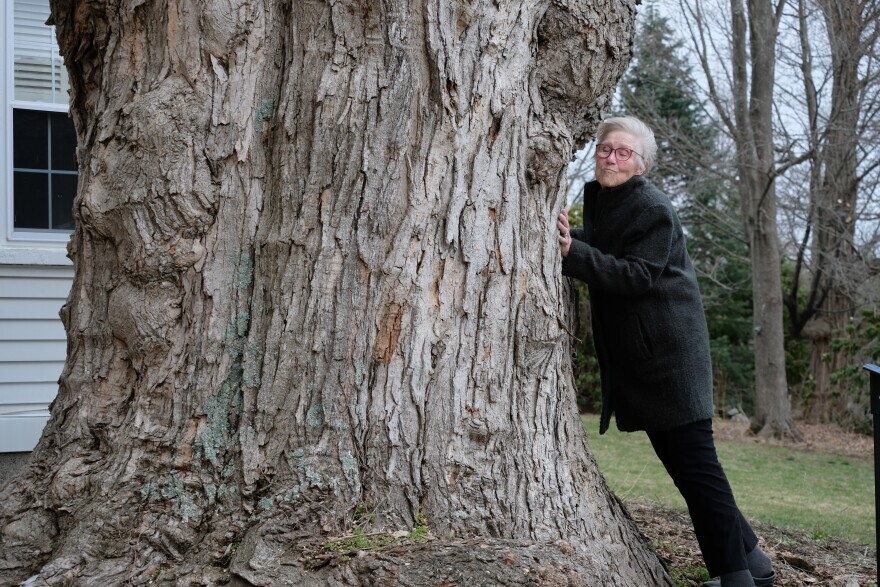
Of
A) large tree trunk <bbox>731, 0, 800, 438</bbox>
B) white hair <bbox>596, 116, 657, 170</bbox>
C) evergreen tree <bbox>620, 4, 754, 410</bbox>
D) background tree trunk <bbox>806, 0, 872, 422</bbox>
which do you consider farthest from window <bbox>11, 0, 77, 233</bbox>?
background tree trunk <bbox>806, 0, 872, 422</bbox>

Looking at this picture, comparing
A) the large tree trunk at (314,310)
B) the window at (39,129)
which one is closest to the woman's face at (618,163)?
the large tree trunk at (314,310)

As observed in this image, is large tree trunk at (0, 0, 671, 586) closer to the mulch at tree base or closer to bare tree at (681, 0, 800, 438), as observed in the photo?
the mulch at tree base

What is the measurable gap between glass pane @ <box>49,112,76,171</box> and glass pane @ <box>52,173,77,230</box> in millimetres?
79

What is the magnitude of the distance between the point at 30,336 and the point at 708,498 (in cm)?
496

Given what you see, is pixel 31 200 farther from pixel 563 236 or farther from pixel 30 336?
pixel 563 236

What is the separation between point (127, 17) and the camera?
3.38 metres

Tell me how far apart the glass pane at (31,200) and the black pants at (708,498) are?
5130 mm

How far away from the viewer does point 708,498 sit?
3.58m

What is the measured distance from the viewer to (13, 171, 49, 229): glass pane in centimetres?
664

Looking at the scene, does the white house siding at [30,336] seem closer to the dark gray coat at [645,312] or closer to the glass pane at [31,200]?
the glass pane at [31,200]

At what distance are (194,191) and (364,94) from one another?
0.71 meters

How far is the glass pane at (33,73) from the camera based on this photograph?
675cm

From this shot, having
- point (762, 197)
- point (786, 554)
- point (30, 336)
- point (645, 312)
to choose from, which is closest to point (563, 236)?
point (645, 312)

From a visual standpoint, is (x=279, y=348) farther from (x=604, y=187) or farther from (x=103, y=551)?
(x=604, y=187)
